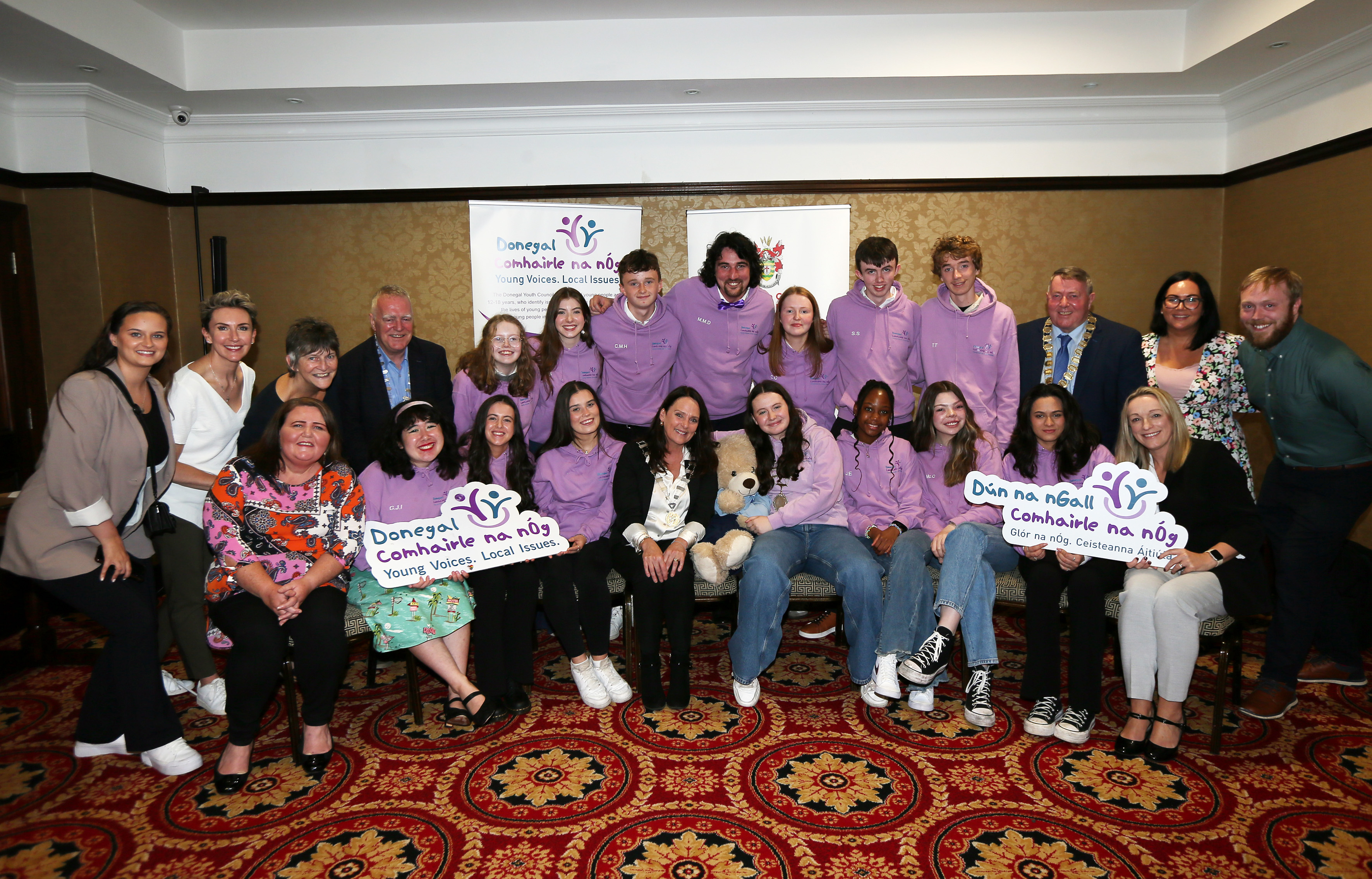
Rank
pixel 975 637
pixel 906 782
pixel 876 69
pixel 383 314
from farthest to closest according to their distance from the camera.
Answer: pixel 876 69 → pixel 383 314 → pixel 975 637 → pixel 906 782

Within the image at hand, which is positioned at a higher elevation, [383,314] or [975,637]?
[383,314]

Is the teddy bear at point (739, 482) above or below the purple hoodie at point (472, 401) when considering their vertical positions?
below

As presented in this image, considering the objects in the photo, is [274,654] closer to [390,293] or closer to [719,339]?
[390,293]

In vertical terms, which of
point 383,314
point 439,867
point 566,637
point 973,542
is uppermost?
point 383,314

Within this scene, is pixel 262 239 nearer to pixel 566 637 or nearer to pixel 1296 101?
pixel 566 637

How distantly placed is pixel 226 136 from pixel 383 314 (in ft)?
10.4

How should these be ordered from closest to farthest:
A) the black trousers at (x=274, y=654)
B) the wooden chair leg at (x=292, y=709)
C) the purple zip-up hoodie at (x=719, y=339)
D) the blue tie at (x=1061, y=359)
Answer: the black trousers at (x=274, y=654) < the wooden chair leg at (x=292, y=709) < the blue tie at (x=1061, y=359) < the purple zip-up hoodie at (x=719, y=339)

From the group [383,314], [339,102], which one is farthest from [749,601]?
[339,102]

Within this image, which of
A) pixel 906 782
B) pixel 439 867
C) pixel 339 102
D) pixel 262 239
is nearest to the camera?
pixel 439 867

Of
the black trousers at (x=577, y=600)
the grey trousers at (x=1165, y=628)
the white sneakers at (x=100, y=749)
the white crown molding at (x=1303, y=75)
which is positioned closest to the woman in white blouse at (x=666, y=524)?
the black trousers at (x=577, y=600)

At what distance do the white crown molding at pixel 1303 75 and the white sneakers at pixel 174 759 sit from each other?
682 cm

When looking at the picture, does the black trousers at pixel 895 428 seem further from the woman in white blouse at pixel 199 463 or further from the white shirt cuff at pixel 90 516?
the white shirt cuff at pixel 90 516

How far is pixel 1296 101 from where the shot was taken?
5.05 metres

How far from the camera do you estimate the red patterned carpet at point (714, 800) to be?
2.34 metres
